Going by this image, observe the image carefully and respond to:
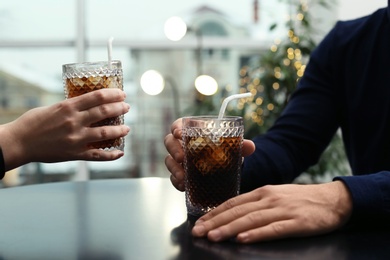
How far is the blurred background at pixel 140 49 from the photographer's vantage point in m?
3.96

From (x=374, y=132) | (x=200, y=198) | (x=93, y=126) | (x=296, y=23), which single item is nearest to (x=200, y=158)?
(x=200, y=198)

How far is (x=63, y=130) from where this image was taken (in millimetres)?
1065

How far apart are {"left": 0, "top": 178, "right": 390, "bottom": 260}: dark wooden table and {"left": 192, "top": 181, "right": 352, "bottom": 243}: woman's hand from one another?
16 mm

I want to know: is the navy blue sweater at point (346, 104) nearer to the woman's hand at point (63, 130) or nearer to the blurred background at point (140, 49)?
the woman's hand at point (63, 130)

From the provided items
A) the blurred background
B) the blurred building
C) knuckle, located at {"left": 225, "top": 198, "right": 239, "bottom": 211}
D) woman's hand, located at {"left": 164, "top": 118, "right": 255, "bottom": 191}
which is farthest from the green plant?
knuckle, located at {"left": 225, "top": 198, "right": 239, "bottom": 211}

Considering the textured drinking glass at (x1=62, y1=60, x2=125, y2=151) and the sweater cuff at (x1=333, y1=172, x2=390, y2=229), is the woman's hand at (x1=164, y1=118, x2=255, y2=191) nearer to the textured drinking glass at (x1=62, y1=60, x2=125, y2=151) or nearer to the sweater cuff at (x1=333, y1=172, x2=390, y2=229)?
the textured drinking glass at (x1=62, y1=60, x2=125, y2=151)

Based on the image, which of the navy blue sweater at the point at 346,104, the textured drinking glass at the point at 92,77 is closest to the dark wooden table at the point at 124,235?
the textured drinking glass at the point at 92,77

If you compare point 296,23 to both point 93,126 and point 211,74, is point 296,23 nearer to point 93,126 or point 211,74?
point 211,74

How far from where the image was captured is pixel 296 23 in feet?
12.7

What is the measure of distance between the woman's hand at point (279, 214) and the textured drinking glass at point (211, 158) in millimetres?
63

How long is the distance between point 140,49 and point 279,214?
3272mm

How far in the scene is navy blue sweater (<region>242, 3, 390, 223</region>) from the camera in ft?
5.28

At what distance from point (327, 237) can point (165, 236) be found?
0.81 feet

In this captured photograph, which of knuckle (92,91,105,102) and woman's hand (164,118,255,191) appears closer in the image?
knuckle (92,91,105,102)
